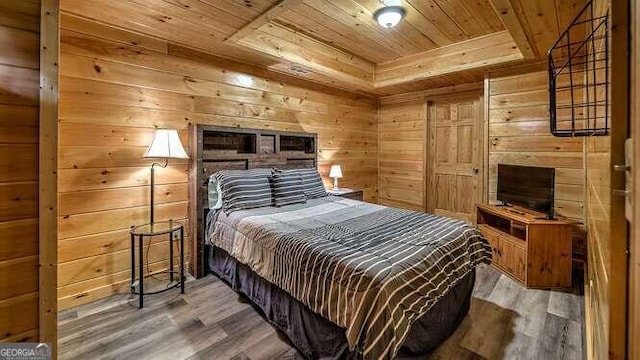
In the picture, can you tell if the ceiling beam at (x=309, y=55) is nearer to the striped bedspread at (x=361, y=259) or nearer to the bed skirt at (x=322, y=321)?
the striped bedspread at (x=361, y=259)

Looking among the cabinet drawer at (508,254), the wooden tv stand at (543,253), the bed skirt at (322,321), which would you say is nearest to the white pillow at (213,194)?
the bed skirt at (322,321)

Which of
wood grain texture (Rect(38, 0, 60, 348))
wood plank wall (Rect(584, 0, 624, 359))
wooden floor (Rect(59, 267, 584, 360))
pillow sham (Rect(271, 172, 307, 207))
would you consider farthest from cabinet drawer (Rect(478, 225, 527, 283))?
wood grain texture (Rect(38, 0, 60, 348))

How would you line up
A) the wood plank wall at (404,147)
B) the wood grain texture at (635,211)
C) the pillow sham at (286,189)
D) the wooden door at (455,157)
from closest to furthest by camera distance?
the wood grain texture at (635,211), the pillow sham at (286,189), the wooden door at (455,157), the wood plank wall at (404,147)

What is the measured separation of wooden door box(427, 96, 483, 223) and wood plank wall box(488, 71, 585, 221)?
37 centimetres

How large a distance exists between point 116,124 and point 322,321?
2.30m

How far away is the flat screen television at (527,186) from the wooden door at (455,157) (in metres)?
0.57

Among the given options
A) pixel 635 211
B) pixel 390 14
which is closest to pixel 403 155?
pixel 390 14

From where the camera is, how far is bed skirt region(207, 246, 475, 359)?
158 centimetres

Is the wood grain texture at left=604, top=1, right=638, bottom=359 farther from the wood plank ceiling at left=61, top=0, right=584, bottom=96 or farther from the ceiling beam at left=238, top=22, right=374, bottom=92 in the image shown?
the ceiling beam at left=238, top=22, right=374, bottom=92

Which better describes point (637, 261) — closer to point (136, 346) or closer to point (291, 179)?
point (136, 346)

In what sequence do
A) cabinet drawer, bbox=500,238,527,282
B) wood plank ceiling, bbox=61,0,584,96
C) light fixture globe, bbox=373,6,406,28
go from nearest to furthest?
wood plank ceiling, bbox=61,0,584,96
light fixture globe, bbox=373,6,406,28
cabinet drawer, bbox=500,238,527,282

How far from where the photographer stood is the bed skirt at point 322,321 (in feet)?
5.19

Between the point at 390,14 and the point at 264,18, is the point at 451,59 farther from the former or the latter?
the point at 264,18

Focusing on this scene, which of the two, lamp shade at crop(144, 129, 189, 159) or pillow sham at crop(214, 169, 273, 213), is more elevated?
lamp shade at crop(144, 129, 189, 159)
